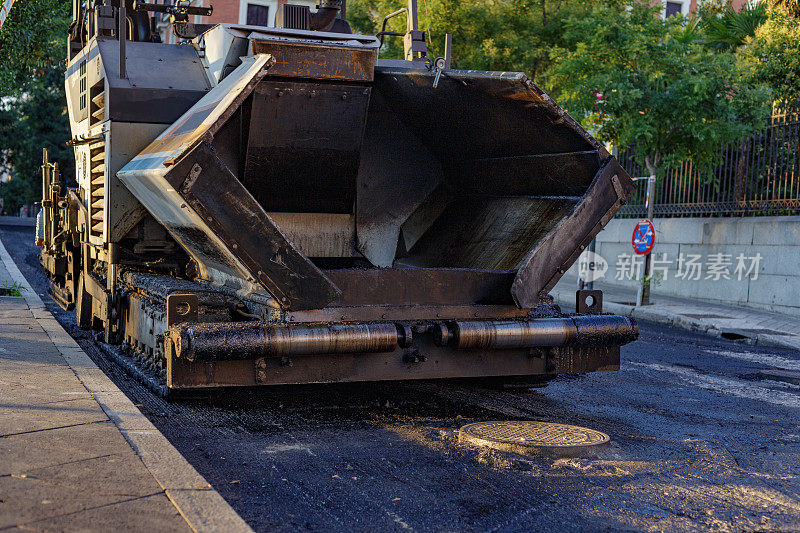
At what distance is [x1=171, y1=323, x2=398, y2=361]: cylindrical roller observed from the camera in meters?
5.43

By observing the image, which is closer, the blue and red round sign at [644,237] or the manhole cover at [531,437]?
the manhole cover at [531,437]

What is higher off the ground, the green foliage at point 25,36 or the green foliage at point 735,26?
the green foliage at point 735,26

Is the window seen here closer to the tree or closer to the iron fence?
the tree

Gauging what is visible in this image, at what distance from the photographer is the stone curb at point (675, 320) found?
1234 cm

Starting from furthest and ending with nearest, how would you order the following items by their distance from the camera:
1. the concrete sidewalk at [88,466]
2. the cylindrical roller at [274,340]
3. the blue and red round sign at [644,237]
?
1. the blue and red round sign at [644,237]
2. the cylindrical roller at [274,340]
3. the concrete sidewalk at [88,466]

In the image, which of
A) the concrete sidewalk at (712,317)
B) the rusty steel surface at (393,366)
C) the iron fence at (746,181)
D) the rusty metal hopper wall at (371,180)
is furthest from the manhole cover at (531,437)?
the iron fence at (746,181)

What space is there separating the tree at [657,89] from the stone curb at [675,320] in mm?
2905

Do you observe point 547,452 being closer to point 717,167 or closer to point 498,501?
point 498,501

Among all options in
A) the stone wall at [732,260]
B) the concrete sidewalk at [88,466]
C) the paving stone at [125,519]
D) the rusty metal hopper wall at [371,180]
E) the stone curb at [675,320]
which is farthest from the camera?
the stone wall at [732,260]

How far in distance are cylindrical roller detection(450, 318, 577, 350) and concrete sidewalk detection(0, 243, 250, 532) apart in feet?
6.68

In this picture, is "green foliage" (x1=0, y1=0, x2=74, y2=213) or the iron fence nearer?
the iron fence

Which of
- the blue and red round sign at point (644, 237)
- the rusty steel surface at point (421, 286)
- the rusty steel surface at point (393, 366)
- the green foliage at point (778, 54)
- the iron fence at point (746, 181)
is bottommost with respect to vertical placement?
the rusty steel surface at point (393, 366)

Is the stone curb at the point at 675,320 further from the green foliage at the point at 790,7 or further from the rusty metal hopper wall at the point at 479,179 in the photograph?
the green foliage at the point at 790,7

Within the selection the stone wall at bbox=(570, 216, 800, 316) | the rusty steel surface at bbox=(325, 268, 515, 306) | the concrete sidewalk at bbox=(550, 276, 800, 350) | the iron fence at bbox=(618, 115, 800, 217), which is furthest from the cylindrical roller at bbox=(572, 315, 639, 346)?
the stone wall at bbox=(570, 216, 800, 316)
